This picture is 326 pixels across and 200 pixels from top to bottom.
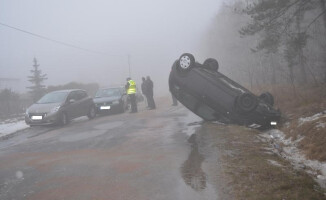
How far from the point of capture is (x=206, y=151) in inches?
294

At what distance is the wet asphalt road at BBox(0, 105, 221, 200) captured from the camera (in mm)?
5195

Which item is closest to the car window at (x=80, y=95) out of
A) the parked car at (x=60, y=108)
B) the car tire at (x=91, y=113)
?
the parked car at (x=60, y=108)

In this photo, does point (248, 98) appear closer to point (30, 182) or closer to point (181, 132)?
point (181, 132)

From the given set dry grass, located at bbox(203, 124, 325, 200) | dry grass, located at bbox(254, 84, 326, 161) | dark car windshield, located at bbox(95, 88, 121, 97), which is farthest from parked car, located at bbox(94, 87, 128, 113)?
dry grass, located at bbox(203, 124, 325, 200)

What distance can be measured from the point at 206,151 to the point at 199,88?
354cm

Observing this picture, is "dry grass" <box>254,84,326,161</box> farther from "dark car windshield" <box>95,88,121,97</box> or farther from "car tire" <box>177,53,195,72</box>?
"dark car windshield" <box>95,88,121,97</box>

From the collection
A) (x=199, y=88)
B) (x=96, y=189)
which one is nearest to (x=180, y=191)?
(x=96, y=189)

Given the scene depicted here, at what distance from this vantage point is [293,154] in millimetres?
7254

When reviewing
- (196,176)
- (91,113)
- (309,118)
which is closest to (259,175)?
(196,176)

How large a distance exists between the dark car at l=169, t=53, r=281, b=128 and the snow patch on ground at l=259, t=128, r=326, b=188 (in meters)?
0.59

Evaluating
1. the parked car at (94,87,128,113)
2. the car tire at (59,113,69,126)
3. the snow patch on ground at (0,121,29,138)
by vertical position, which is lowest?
the snow patch on ground at (0,121,29,138)

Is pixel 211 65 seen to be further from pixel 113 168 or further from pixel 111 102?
pixel 111 102

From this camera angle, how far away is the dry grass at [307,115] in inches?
273

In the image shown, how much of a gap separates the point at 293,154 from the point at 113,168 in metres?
3.63
